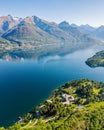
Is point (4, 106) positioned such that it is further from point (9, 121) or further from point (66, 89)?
point (66, 89)

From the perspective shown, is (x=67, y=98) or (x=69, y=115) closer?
(x=69, y=115)

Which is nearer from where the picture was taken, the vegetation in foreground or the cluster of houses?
the vegetation in foreground

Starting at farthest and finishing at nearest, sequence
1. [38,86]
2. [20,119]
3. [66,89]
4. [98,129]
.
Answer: [38,86], [66,89], [20,119], [98,129]

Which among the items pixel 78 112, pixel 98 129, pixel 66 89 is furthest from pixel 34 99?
pixel 98 129

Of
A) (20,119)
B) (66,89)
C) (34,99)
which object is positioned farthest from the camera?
(66,89)

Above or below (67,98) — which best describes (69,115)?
below

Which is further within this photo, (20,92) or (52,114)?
(20,92)

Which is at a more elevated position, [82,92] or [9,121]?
[82,92]

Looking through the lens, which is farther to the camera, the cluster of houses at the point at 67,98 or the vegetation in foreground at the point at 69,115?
the cluster of houses at the point at 67,98
